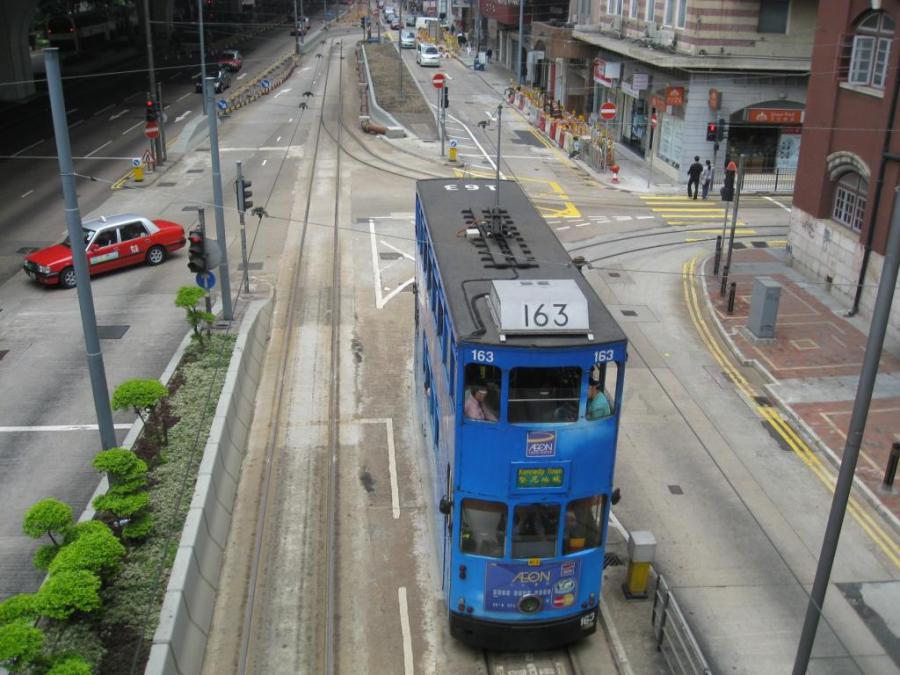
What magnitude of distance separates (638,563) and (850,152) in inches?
654

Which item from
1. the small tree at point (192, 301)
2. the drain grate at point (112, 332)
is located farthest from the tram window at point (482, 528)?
the drain grate at point (112, 332)

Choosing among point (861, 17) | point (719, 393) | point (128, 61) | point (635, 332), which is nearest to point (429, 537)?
point (719, 393)

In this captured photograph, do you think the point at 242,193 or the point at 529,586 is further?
the point at 242,193

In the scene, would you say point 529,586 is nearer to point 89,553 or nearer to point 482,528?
point 482,528

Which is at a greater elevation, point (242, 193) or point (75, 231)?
point (75, 231)

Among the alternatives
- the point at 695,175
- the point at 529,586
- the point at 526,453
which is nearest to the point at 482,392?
the point at 526,453

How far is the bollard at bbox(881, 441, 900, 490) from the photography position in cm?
1567

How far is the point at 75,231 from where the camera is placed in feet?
39.0

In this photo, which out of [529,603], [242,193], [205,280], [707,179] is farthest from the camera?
[707,179]

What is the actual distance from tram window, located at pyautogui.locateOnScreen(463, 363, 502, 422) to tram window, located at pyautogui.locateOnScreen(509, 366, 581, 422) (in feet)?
0.68

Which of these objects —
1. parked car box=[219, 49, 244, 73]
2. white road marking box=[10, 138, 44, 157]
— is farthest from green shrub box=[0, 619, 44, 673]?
parked car box=[219, 49, 244, 73]

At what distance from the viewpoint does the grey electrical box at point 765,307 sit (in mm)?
21922

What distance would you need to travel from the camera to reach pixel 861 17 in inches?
973

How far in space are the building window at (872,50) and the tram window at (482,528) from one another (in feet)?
60.9
